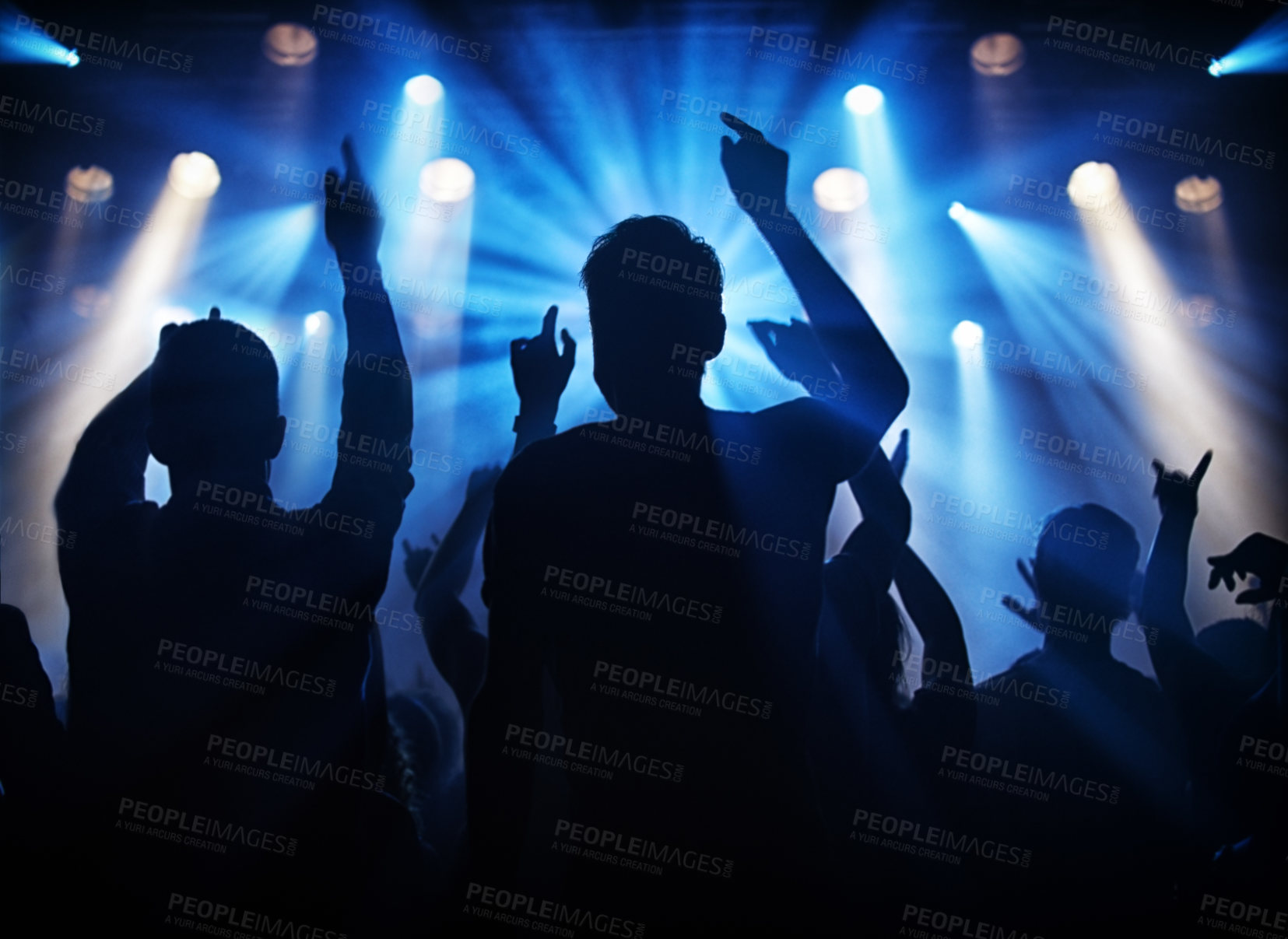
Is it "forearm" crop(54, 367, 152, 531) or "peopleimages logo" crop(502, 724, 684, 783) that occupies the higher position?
"forearm" crop(54, 367, 152, 531)

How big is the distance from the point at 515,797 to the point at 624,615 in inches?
25.5

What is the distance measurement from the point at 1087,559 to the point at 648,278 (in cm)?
252

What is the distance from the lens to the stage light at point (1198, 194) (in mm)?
4699

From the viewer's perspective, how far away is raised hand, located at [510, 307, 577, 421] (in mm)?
2852

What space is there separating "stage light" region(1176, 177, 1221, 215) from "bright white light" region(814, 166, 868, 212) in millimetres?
2084

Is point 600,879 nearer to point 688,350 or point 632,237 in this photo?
point 688,350

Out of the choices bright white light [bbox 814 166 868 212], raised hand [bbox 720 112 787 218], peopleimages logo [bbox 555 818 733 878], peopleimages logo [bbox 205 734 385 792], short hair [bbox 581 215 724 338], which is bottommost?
peopleimages logo [bbox 205 734 385 792]

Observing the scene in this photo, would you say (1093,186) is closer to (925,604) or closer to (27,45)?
(925,604)

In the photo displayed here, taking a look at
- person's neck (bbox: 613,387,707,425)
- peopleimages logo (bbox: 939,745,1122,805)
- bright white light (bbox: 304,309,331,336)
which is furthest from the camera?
bright white light (bbox: 304,309,331,336)

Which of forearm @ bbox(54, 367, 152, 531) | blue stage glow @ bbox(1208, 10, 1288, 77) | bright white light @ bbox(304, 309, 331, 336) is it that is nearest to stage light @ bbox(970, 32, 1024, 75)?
blue stage glow @ bbox(1208, 10, 1288, 77)

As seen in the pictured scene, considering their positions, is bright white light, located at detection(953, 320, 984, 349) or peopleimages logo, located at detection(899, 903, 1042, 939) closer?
peopleimages logo, located at detection(899, 903, 1042, 939)

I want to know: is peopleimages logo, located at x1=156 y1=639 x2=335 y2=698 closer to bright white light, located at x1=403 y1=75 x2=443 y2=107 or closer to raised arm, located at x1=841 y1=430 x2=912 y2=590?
raised arm, located at x1=841 y1=430 x2=912 y2=590

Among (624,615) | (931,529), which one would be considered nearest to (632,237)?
(624,615)

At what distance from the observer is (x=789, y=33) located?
4352 millimetres
